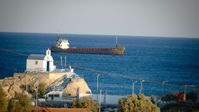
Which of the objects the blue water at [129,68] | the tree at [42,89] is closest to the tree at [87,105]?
the tree at [42,89]

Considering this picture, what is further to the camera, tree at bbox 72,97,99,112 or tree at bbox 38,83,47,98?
tree at bbox 38,83,47,98

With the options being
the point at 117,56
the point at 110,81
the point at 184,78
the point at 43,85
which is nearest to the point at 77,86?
the point at 43,85

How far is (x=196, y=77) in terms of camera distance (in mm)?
26797

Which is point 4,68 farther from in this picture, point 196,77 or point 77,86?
point 77,86

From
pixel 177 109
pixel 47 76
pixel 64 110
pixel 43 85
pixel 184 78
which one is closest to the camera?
pixel 64 110

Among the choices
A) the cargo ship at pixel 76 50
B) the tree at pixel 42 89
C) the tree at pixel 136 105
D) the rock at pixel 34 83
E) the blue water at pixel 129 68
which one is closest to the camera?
the tree at pixel 136 105

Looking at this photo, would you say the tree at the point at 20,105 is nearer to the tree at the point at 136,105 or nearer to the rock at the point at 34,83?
the tree at the point at 136,105

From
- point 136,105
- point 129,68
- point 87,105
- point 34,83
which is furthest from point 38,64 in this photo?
point 129,68

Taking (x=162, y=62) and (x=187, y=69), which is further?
(x=162, y=62)

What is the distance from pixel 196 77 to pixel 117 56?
10.6m

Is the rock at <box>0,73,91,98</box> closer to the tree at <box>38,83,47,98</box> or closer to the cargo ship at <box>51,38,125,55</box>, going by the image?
the tree at <box>38,83,47,98</box>

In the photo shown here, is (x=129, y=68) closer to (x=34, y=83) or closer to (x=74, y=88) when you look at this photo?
(x=74, y=88)

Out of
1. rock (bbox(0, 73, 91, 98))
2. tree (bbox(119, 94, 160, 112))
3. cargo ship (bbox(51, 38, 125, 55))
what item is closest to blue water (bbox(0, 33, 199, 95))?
cargo ship (bbox(51, 38, 125, 55))

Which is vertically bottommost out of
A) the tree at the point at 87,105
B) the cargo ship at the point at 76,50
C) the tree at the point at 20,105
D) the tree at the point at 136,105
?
the cargo ship at the point at 76,50
